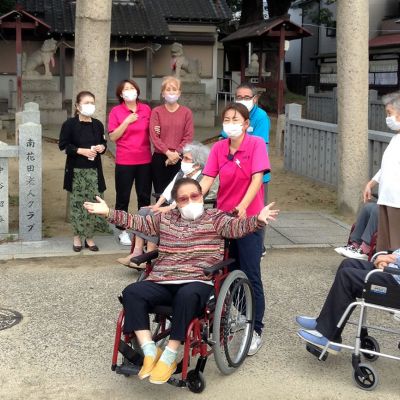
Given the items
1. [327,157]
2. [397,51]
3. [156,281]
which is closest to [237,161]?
[156,281]

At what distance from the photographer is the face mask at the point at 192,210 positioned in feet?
13.3

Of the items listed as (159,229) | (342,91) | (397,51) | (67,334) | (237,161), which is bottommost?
(67,334)

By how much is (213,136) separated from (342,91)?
9019mm

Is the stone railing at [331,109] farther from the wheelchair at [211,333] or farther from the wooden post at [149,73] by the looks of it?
the wheelchair at [211,333]

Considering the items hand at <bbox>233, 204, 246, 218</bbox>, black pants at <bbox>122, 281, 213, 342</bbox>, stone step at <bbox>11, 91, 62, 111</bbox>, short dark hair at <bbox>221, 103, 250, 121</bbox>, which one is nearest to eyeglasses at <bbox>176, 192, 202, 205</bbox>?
hand at <bbox>233, 204, 246, 218</bbox>

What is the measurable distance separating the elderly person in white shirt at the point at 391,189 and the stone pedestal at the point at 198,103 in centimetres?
1547

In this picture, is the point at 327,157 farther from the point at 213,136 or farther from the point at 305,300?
the point at 213,136

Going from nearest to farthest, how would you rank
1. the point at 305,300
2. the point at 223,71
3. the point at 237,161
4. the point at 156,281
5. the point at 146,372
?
the point at 146,372
the point at 156,281
the point at 237,161
the point at 305,300
the point at 223,71

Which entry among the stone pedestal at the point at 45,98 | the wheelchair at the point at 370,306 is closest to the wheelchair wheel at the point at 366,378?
the wheelchair at the point at 370,306

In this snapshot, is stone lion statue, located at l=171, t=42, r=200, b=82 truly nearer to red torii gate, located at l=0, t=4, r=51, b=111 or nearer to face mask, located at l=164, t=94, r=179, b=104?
red torii gate, located at l=0, t=4, r=51, b=111

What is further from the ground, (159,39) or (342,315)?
(159,39)

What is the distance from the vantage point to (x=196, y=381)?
383 cm

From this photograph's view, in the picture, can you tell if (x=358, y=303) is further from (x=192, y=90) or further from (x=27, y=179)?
(x=192, y=90)

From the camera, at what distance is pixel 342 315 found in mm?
4012
